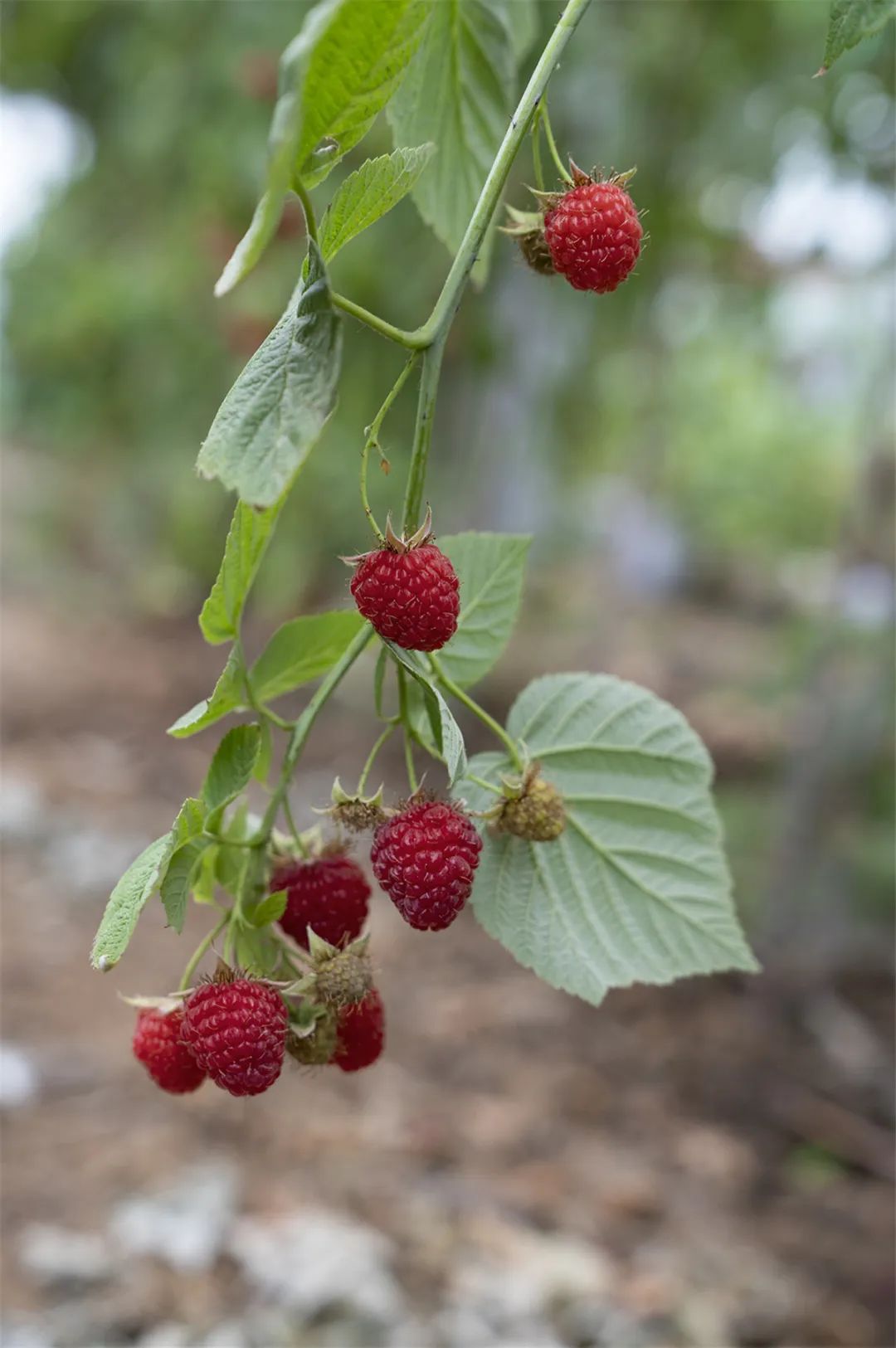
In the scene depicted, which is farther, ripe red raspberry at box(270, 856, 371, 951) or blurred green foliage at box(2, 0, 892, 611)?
blurred green foliage at box(2, 0, 892, 611)

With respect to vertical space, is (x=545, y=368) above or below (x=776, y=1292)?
above

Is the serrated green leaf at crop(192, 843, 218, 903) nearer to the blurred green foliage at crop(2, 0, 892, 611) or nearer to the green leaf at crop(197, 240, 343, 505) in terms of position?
the green leaf at crop(197, 240, 343, 505)

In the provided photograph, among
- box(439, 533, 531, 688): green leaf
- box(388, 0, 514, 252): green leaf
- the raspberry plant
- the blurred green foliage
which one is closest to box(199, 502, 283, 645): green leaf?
the raspberry plant

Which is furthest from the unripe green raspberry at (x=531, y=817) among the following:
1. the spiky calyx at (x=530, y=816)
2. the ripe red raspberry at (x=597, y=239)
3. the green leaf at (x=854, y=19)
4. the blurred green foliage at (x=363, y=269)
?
the blurred green foliage at (x=363, y=269)

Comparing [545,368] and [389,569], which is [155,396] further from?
[389,569]

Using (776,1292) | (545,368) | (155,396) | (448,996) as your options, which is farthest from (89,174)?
(776,1292)

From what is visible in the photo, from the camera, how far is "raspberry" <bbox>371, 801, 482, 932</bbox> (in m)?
0.51

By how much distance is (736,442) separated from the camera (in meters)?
7.54

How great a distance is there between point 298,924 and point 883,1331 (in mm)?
1772

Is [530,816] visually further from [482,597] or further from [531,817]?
[482,597]

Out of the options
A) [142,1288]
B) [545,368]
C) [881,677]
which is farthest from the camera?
[545,368]

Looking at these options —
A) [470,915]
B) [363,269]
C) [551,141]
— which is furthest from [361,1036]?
[470,915]

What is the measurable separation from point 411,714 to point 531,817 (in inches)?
3.6

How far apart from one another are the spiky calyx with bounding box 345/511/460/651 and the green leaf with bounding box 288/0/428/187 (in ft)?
0.44
